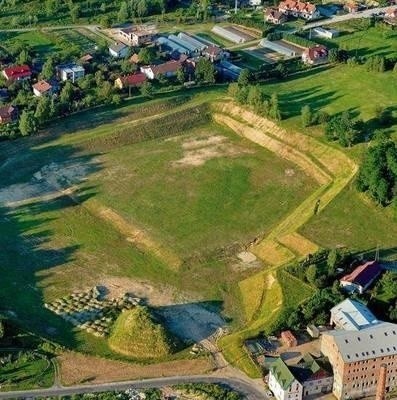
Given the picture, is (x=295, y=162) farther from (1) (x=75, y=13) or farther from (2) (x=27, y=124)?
(1) (x=75, y=13)

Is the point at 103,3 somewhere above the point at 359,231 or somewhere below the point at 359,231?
above

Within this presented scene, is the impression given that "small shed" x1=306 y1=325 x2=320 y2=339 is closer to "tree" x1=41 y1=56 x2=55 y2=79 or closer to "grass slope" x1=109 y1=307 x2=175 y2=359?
"grass slope" x1=109 y1=307 x2=175 y2=359

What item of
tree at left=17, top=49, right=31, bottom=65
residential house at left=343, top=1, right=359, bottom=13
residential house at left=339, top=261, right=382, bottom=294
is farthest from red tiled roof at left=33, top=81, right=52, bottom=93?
residential house at left=343, top=1, right=359, bottom=13

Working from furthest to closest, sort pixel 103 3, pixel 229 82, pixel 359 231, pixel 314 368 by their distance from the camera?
1. pixel 103 3
2. pixel 229 82
3. pixel 359 231
4. pixel 314 368

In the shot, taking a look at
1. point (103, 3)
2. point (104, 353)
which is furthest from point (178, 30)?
point (104, 353)

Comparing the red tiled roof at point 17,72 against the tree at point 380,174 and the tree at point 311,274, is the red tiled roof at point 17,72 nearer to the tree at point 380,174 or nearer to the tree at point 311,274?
the tree at point 380,174

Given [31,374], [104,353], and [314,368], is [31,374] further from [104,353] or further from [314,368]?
[314,368]
